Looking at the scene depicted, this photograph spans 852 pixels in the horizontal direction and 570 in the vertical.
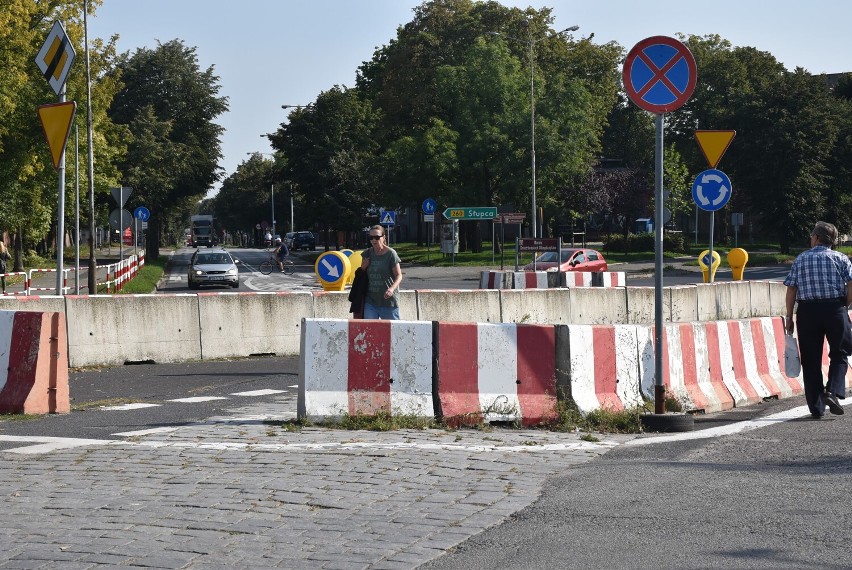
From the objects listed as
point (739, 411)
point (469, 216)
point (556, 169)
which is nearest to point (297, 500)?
point (739, 411)

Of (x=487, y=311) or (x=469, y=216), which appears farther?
(x=469, y=216)

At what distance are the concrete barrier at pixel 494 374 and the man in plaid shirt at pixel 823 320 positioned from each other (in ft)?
7.93

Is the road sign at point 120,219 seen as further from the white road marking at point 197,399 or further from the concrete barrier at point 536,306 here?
the white road marking at point 197,399

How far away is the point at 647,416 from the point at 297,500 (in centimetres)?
407

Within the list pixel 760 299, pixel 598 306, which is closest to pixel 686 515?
pixel 598 306

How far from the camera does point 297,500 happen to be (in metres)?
6.85

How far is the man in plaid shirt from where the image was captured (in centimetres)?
1066

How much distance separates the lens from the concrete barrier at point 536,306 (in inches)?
837

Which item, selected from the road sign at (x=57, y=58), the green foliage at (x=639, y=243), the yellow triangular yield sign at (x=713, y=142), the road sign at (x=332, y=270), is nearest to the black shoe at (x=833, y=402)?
the yellow triangular yield sign at (x=713, y=142)

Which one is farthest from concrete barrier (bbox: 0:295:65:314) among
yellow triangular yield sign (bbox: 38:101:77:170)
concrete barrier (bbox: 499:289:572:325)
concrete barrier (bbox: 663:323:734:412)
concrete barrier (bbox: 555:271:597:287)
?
concrete barrier (bbox: 555:271:597:287)

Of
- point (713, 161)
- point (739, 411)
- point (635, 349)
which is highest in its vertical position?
point (713, 161)

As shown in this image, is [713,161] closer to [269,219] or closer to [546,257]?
[546,257]

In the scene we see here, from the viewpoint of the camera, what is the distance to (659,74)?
391 inches

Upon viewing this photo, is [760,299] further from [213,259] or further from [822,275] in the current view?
[213,259]
